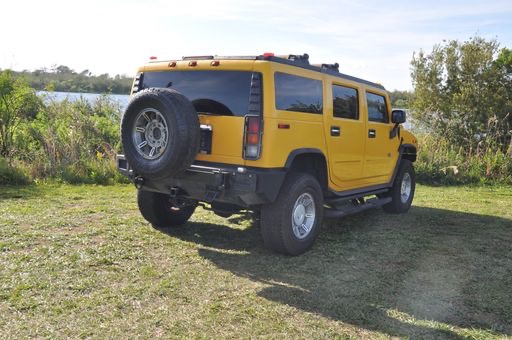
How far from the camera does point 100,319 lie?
358 cm

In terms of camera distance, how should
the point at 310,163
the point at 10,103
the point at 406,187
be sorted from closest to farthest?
the point at 310,163
the point at 406,187
the point at 10,103

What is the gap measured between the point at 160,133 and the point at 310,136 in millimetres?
1601

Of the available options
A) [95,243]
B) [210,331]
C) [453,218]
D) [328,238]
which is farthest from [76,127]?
[210,331]

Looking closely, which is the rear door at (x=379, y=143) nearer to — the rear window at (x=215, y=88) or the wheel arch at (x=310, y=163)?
the wheel arch at (x=310, y=163)

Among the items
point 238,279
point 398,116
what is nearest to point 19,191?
point 238,279

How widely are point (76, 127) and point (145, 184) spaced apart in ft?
23.9

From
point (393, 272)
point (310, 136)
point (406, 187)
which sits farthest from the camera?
point (406, 187)

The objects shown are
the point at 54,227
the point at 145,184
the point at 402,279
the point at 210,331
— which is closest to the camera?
the point at 210,331

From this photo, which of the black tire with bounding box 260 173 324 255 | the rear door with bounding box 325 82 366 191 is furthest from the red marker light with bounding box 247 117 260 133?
Result: the rear door with bounding box 325 82 366 191

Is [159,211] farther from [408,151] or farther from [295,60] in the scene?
[408,151]

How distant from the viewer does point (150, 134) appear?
507 centimetres

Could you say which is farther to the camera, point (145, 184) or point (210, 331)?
point (145, 184)

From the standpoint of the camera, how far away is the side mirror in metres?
7.43

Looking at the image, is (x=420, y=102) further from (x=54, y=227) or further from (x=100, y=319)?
(x=100, y=319)
